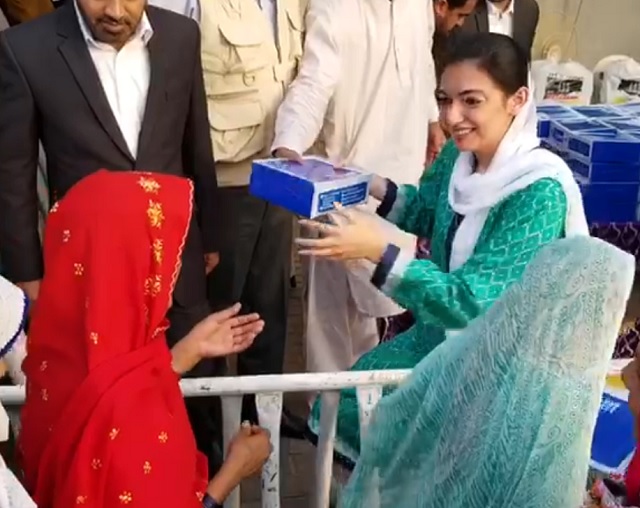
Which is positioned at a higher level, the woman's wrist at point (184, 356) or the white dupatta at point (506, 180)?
the white dupatta at point (506, 180)

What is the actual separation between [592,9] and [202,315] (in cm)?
368

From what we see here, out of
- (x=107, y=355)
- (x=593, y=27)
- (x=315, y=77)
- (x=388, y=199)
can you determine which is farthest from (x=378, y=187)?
(x=593, y=27)

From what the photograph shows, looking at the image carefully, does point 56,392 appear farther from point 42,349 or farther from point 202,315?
point 202,315

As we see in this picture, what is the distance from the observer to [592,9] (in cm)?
534

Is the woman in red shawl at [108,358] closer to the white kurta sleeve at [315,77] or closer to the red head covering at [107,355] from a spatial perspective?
the red head covering at [107,355]

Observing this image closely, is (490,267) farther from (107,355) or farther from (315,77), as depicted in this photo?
(315,77)

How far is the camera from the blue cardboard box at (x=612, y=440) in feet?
6.37

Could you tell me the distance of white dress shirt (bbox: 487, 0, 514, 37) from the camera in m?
3.49

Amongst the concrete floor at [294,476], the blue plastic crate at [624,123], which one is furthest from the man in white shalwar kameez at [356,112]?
the blue plastic crate at [624,123]

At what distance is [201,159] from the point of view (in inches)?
99.7

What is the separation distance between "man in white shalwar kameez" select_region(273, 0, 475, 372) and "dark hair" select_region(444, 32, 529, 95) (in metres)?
0.64

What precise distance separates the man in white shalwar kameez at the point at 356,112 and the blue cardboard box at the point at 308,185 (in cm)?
27

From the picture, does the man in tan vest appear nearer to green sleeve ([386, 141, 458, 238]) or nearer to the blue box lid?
the blue box lid

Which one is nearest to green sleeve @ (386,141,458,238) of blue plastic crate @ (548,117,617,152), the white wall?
blue plastic crate @ (548,117,617,152)
